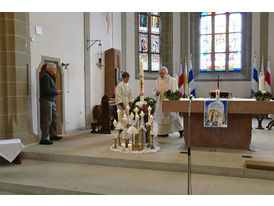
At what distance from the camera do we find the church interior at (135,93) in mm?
4559

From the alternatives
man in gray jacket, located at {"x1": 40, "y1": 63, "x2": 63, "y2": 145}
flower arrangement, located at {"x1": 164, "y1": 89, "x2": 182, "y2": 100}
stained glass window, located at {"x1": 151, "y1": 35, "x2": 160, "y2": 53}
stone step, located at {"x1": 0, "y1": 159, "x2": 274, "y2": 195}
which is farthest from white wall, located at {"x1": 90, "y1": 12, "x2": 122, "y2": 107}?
stone step, located at {"x1": 0, "y1": 159, "x2": 274, "y2": 195}

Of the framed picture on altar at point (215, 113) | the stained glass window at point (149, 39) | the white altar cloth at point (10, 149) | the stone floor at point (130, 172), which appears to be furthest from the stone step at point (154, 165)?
the stained glass window at point (149, 39)

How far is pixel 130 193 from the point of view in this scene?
397 centimetres

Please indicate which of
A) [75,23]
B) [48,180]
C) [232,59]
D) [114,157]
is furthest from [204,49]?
[48,180]

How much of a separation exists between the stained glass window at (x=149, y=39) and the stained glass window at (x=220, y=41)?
1.96 m

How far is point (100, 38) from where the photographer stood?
998 cm

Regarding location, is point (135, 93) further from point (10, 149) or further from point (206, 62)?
point (10, 149)

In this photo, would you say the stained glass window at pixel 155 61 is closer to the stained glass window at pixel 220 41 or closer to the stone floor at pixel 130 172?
the stained glass window at pixel 220 41

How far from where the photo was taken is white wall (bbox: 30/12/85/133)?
7.02 metres

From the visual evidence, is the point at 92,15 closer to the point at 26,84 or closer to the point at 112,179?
the point at 26,84

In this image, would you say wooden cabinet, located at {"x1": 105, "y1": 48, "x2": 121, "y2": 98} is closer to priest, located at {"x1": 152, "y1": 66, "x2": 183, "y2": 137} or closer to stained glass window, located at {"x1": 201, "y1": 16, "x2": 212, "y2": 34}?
priest, located at {"x1": 152, "y1": 66, "x2": 183, "y2": 137}

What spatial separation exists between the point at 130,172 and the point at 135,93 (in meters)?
7.56

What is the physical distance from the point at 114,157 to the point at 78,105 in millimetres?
3889

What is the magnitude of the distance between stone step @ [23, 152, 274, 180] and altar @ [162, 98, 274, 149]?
141 centimetres
